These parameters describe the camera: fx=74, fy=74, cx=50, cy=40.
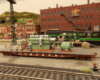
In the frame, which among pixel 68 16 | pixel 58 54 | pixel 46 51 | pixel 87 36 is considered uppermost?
pixel 68 16

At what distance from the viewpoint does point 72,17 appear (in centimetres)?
3183

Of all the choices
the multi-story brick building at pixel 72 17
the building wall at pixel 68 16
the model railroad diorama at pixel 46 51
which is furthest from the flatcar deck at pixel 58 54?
the building wall at pixel 68 16

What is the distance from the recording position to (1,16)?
69312 mm

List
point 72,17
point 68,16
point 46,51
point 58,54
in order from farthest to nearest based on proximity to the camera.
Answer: point 68,16
point 72,17
point 46,51
point 58,54

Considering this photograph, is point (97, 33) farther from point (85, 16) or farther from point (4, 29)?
Answer: point (4, 29)

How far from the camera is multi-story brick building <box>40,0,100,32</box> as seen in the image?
29.8 m

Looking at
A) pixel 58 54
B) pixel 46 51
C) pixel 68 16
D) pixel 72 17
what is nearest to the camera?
pixel 58 54

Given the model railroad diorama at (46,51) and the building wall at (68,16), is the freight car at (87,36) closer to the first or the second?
the model railroad diorama at (46,51)

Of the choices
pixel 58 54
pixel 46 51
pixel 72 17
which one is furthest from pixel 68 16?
pixel 58 54

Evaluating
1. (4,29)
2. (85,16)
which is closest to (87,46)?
(85,16)

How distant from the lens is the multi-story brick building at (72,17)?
29.8 m

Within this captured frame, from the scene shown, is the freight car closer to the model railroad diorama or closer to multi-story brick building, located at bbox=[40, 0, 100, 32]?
the model railroad diorama

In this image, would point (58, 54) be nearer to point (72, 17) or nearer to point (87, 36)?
point (87, 36)

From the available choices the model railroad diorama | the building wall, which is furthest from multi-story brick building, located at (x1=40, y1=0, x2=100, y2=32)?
the model railroad diorama
